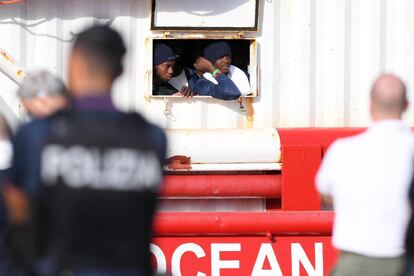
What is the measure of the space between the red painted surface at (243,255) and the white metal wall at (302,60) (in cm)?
76

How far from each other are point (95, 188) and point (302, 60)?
3464mm

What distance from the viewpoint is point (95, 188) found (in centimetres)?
311

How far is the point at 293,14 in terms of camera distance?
6.39 m

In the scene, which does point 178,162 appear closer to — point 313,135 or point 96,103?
point 313,135

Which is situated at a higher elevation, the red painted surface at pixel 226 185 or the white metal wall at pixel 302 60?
the white metal wall at pixel 302 60

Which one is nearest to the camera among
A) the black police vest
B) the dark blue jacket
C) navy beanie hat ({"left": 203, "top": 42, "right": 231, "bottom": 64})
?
the black police vest

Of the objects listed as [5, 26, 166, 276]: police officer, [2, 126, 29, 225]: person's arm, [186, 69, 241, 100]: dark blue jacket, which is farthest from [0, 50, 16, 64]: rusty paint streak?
[5, 26, 166, 276]: police officer

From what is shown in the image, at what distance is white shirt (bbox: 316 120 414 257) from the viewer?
3918 mm

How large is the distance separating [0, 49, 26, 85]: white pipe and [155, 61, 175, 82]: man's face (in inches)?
33.0

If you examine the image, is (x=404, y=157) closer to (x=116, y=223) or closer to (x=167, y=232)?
(x=116, y=223)

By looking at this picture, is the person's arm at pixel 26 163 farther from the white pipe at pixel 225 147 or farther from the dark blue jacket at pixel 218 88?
the dark blue jacket at pixel 218 88

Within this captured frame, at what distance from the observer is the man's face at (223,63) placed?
650 cm

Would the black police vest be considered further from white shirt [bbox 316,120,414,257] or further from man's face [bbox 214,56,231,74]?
man's face [bbox 214,56,231,74]

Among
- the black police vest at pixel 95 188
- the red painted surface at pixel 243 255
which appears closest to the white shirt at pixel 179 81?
the red painted surface at pixel 243 255
